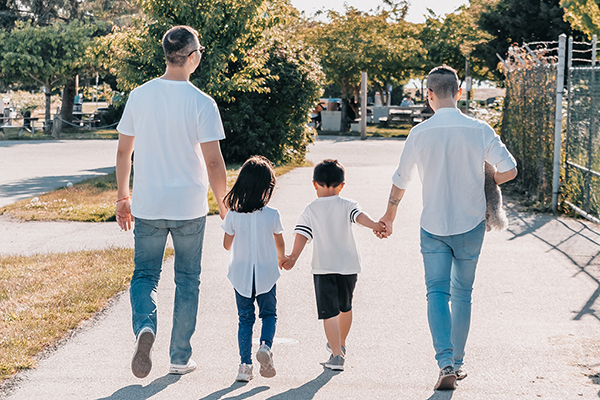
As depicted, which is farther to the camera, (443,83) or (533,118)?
(533,118)

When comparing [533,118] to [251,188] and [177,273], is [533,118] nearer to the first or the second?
[251,188]

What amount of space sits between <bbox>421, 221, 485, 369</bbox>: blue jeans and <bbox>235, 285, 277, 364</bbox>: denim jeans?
90 cm

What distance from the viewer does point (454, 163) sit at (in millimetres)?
4082

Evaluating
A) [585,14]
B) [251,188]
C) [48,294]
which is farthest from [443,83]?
[585,14]

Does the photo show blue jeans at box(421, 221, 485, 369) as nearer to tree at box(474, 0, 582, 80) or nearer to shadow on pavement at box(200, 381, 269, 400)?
shadow on pavement at box(200, 381, 269, 400)

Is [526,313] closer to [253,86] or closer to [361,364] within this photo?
[361,364]

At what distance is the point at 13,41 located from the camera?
30.8m

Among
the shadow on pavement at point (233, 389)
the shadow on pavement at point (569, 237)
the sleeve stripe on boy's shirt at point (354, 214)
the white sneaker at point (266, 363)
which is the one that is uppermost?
the sleeve stripe on boy's shirt at point (354, 214)

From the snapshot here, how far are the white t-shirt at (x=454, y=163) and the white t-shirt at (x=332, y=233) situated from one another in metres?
0.48

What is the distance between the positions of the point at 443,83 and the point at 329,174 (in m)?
0.83

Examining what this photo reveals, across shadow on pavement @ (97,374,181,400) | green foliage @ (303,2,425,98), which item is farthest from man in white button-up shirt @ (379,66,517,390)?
green foliage @ (303,2,425,98)

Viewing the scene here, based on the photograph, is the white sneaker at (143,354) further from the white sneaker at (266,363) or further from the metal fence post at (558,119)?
the metal fence post at (558,119)

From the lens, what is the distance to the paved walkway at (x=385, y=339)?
13.3 ft

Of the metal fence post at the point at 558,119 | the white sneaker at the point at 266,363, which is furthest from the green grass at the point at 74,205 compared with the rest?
the white sneaker at the point at 266,363
